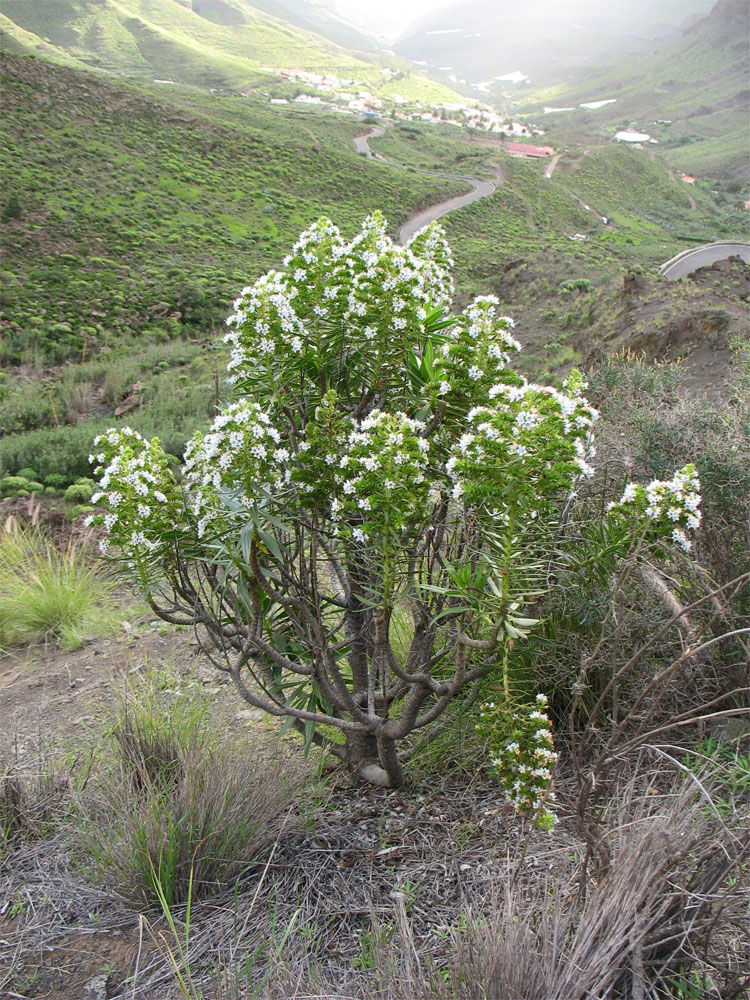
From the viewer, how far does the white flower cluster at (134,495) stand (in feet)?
8.01

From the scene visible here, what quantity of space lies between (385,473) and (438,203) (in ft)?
170

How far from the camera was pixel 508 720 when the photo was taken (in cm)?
215

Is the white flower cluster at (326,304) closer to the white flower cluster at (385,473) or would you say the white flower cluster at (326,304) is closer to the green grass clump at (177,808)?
the white flower cluster at (385,473)

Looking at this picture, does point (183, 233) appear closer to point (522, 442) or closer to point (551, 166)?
point (522, 442)

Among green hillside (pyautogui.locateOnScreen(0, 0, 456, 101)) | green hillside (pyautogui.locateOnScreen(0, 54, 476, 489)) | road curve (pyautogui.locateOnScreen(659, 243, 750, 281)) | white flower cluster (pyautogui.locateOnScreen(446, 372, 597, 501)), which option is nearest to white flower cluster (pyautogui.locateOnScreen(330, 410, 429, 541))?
white flower cluster (pyautogui.locateOnScreen(446, 372, 597, 501))

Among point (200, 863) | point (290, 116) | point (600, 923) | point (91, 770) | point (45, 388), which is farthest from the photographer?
point (290, 116)

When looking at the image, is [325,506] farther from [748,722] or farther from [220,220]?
[220,220]

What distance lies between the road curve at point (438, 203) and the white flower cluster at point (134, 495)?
1432 inches

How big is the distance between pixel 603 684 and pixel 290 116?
2950 inches

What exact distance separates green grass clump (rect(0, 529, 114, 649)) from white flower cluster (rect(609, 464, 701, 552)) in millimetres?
4427

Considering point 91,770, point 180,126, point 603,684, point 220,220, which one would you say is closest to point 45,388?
point 91,770

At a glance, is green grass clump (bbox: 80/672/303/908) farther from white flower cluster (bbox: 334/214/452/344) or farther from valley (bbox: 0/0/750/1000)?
white flower cluster (bbox: 334/214/452/344)

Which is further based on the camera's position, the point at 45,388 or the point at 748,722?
the point at 45,388

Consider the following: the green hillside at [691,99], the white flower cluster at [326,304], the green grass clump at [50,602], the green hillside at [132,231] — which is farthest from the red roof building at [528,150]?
the white flower cluster at [326,304]
